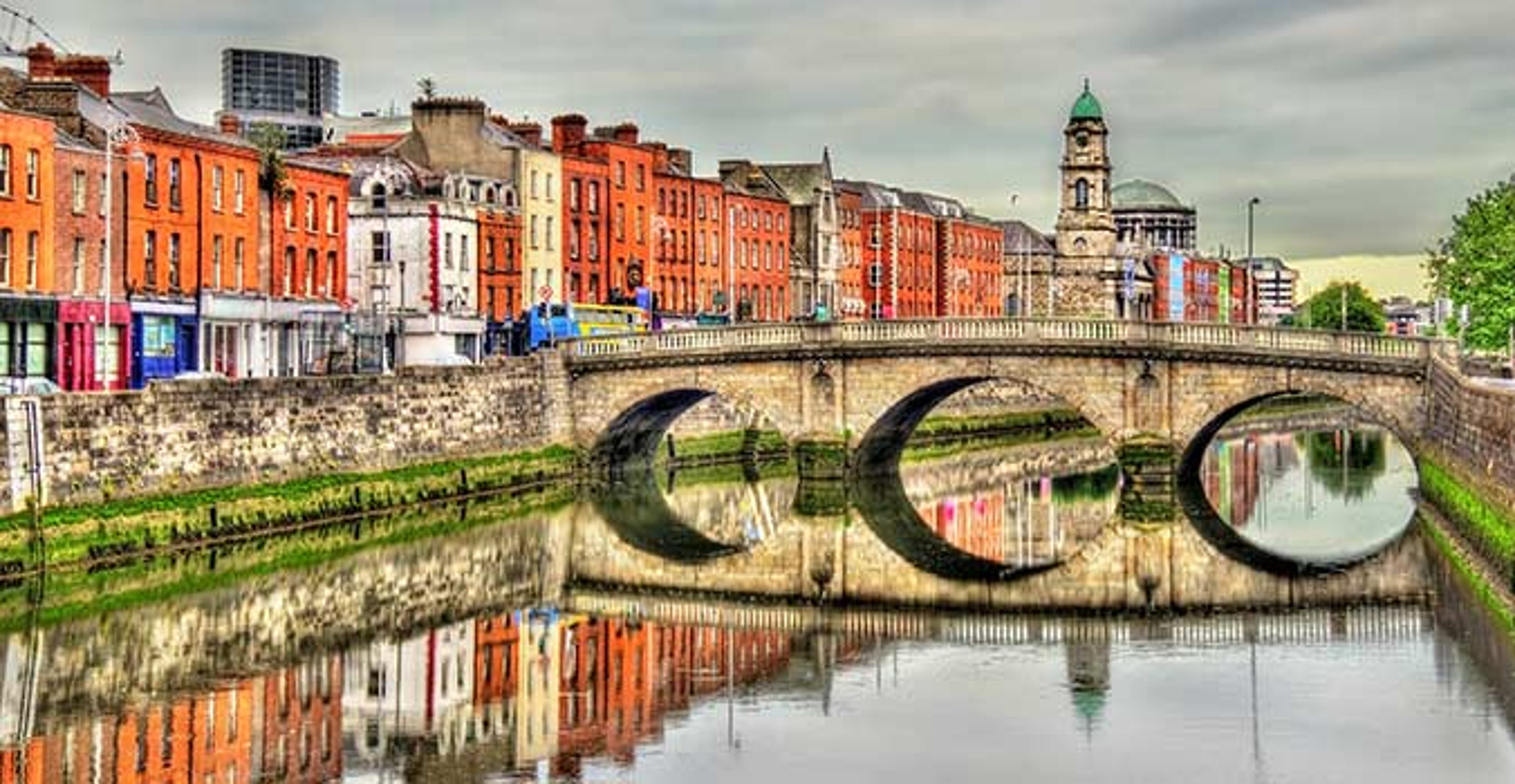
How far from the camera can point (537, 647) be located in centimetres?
3938

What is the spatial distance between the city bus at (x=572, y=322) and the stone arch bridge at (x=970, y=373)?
493 centimetres

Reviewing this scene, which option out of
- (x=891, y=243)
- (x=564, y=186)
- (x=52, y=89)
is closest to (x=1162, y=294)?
(x=891, y=243)

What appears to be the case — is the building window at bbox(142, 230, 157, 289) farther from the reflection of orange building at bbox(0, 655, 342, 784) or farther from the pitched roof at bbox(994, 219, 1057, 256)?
the pitched roof at bbox(994, 219, 1057, 256)

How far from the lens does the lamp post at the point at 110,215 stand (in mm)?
54219

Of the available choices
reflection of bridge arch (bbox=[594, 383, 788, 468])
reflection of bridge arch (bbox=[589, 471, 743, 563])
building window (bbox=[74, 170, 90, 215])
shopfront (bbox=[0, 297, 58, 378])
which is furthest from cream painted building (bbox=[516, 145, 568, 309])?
shopfront (bbox=[0, 297, 58, 378])

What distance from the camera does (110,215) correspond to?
54.0m

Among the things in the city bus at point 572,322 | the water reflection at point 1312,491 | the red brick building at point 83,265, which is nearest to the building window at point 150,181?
the red brick building at point 83,265

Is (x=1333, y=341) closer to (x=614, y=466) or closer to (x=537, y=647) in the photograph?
(x=614, y=466)

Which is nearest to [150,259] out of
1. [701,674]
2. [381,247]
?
[381,247]

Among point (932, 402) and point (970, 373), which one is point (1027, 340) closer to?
point (970, 373)

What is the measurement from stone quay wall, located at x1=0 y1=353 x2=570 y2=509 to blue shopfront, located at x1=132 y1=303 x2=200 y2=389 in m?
6.05

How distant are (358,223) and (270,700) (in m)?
47.4

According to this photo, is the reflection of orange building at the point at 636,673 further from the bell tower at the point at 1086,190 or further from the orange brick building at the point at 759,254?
the bell tower at the point at 1086,190

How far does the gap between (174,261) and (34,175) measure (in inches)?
323
